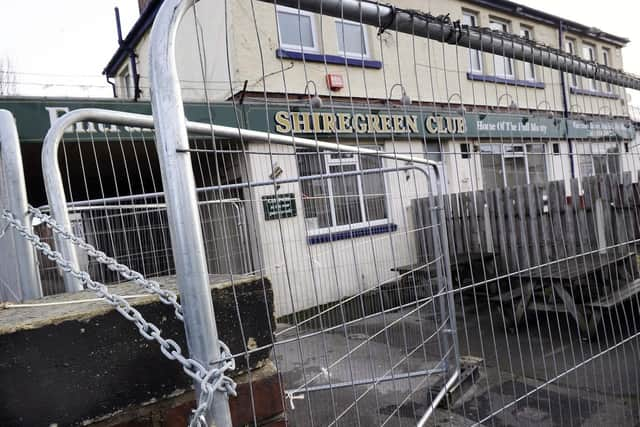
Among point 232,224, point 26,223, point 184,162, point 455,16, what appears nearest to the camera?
point 184,162

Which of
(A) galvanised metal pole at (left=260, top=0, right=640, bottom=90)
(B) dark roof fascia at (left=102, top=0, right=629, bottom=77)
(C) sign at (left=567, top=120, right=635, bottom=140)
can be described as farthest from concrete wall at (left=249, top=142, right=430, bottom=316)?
(B) dark roof fascia at (left=102, top=0, right=629, bottom=77)

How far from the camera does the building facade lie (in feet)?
7.84

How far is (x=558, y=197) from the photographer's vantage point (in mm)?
5180

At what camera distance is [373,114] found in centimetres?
637

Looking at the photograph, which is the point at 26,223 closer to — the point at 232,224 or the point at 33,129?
the point at 232,224

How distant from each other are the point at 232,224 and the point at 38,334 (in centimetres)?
265

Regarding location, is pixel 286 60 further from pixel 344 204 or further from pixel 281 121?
pixel 344 204

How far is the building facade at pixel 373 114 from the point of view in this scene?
239 cm

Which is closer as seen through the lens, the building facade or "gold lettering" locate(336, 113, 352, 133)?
the building facade

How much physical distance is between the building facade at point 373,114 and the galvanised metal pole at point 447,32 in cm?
10

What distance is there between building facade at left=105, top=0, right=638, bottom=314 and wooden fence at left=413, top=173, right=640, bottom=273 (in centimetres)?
18

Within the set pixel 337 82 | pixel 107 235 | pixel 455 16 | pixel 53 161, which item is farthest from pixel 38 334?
pixel 455 16

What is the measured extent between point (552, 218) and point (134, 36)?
31.1 ft

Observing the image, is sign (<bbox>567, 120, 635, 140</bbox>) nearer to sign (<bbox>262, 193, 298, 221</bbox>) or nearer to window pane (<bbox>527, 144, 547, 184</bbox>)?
window pane (<bbox>527, 144, 547, 184</bbox>)
